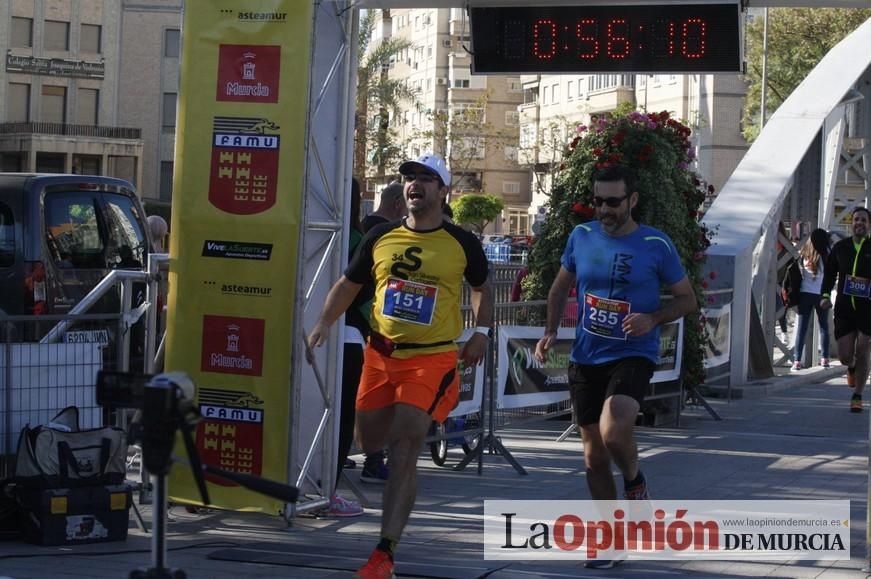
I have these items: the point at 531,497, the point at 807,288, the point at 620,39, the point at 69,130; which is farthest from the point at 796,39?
the point at 531,497

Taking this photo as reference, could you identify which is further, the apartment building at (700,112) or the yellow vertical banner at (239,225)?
the apartment building at (700,112)

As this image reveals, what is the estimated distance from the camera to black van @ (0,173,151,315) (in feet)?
43.1

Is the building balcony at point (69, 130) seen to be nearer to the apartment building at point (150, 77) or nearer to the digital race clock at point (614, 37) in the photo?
the apartment building at point (150, 77)

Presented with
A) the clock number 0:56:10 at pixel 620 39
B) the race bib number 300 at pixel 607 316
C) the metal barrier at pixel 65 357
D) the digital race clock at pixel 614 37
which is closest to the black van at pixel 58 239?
the metal barrier at pixel 65 357

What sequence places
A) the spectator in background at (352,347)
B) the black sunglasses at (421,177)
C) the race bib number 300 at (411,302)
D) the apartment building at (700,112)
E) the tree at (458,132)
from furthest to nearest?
A: the apartment building at (700,112) → the tree at (458,132) → the spectator in background at (352,347) → the black sunglasses at (421,177) → the race bib number 300 at (411,302)

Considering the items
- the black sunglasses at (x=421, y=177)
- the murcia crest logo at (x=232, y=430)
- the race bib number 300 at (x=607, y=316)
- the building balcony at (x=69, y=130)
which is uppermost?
the building balcony at (x=69, y=130)

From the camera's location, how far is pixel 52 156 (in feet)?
247

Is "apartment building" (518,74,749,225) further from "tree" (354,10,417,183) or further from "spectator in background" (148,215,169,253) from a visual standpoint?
"spectator in background" (148,215,169,253)

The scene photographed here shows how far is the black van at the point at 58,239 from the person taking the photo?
13125 mm

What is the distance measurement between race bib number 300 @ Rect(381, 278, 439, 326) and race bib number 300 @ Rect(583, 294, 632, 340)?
0.86 metres

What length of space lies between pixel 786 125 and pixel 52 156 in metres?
60.6

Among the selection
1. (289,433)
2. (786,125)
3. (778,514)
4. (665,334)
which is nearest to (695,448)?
(665,334)

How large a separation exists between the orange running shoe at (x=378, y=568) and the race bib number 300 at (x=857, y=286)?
9888 mm

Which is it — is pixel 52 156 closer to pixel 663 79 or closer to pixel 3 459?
pixel 663 79
